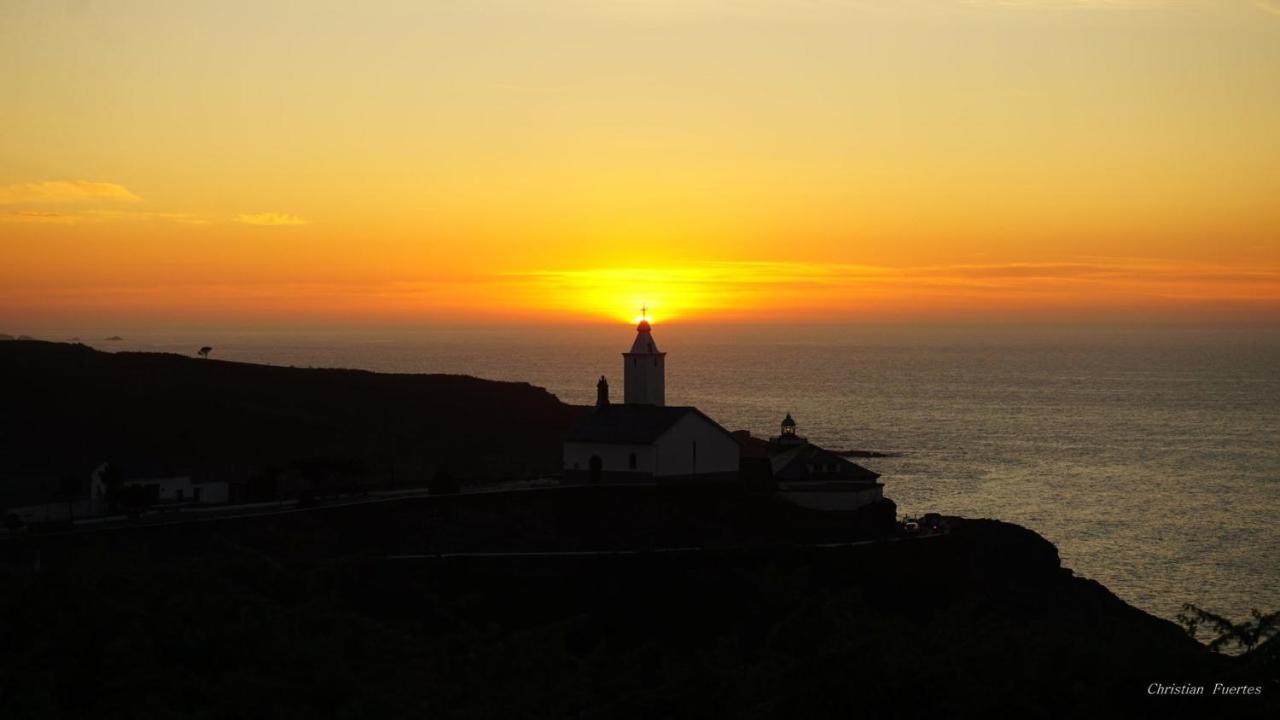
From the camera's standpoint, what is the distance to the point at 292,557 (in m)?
42.4

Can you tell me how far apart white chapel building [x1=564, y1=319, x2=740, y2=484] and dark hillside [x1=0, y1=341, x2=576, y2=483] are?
24.4 meters

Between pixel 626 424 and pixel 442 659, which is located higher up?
pixel 626 424

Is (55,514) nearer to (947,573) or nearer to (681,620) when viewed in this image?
(681,620)

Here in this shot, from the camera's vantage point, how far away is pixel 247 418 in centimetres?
9469

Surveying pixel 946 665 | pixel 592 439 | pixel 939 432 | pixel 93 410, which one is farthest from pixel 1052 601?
pixel 939 432

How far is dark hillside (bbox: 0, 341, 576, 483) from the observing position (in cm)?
8344

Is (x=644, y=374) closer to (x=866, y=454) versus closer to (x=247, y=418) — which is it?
(x=247, y=418)

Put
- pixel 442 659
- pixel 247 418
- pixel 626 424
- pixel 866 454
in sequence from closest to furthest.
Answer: pixel 442 659, pixel 626 424, pixel 247 418, pixel 866 454

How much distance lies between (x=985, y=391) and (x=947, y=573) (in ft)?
496

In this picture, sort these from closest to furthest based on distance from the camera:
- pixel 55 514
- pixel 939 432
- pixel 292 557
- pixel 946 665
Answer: pixel 946 665, pixel 292 557, pixel 55 514, pixel 939 432

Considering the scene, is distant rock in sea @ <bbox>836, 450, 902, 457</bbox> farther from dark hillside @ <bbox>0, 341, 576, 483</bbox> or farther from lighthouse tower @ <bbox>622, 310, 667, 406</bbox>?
lighthouse tower @ <bbox>622, 310, 667, 406</bbox>

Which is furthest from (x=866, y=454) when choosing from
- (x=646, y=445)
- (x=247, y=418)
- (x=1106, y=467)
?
(x=646, y=445)

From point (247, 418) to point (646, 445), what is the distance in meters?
49.2

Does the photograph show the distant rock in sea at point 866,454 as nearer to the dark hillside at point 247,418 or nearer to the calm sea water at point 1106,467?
the calm sea water at point 1106,467
